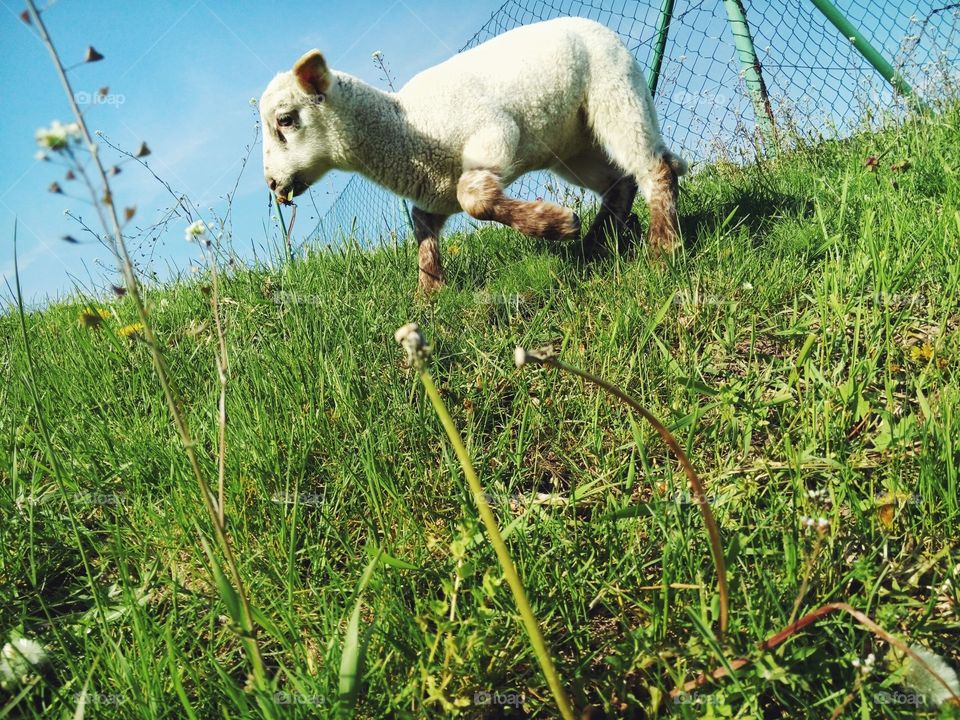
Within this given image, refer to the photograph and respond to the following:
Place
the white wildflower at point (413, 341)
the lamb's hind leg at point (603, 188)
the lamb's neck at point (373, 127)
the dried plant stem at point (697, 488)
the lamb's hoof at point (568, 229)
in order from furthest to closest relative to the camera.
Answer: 1. the lamb's hind leg at point (603, 188)
2. the lamb's neck at point (373, 127)
3. the lamb's hoof at point (568, 229)
4. the dried plant stem at point (697, 488)
5. the white wildflower at point (413, 341)

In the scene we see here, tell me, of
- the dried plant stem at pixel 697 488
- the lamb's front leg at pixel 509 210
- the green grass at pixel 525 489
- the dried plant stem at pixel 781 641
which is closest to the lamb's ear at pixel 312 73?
the lamb's front leg at pixel 509 210

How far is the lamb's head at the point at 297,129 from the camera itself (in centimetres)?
350

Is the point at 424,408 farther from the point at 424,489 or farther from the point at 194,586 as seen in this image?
the point at 194,586

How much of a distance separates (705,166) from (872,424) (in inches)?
165

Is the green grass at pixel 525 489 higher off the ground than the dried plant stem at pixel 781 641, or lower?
higher

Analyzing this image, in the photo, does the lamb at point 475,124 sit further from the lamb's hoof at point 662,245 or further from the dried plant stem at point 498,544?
Answer: the dried plant stem at point 498,544

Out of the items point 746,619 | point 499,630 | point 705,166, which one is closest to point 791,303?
point 746,619

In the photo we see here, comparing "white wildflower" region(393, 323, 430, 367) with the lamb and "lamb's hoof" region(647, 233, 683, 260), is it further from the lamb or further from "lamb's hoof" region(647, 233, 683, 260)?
the lamb

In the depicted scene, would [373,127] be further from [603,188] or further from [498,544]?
[498,544]

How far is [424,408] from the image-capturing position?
2039 mm

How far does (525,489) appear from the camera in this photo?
2.04 meters

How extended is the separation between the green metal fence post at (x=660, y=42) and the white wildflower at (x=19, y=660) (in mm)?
5944

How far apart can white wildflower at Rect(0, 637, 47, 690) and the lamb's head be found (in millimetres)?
2708

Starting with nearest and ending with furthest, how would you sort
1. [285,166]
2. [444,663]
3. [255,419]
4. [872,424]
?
[444,663] → [872,424] → [255,419] → [285,166]
